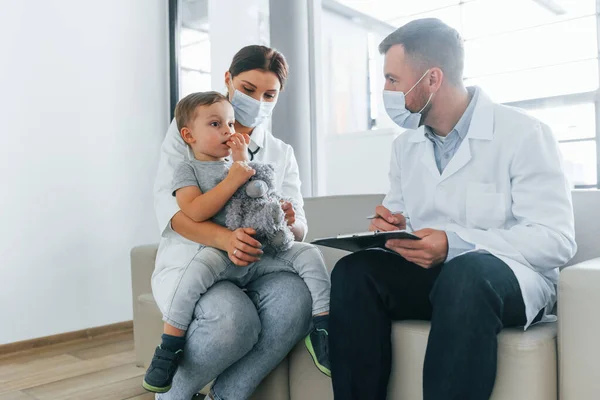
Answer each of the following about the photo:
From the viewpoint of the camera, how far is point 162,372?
1.32 meters

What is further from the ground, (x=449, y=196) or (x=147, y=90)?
(x=147, y=90)

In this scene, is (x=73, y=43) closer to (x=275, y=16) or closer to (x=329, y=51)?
(x=275, y=16)

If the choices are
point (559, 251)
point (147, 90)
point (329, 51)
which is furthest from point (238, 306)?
point (147, 90)

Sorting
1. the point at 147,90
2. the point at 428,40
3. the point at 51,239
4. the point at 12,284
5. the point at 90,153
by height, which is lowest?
the point at 12,284

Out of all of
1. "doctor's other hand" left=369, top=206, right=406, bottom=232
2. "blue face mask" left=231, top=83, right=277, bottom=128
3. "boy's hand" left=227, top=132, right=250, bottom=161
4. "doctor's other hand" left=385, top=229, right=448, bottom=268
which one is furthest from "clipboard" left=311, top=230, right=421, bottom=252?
"blue face mask" left=231, top=83, right=277, bottom=128

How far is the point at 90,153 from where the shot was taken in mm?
2775

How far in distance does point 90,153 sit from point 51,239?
0.47 metres

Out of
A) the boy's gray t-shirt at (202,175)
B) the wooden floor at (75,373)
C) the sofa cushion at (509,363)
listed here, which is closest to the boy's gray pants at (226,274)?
the boy's gray t-shirt at (202,175)

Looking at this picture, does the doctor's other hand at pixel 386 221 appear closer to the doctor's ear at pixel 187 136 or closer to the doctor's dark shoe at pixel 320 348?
the doctor's dark shoe at pixel 320 348

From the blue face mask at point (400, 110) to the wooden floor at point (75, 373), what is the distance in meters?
1.24

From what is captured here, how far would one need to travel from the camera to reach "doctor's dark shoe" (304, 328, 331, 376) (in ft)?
4.47

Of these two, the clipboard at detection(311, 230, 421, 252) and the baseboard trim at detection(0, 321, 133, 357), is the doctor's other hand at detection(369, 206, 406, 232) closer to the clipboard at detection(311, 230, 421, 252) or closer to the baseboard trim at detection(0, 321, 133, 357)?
the clipboard at detection(311, 230, 421, 252)

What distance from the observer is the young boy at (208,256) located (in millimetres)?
1372

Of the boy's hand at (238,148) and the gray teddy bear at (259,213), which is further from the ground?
the boy's hand at (238,148)
